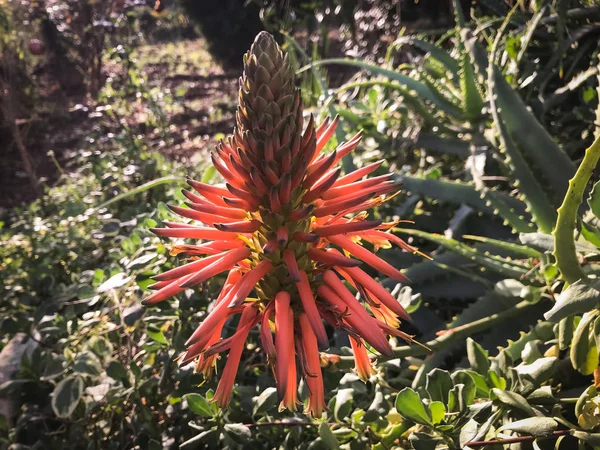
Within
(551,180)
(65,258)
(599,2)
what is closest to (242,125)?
(551,180)

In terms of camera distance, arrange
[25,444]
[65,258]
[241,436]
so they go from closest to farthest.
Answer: [241,436]
[25,444]
[65,258]

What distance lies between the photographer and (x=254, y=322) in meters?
0.70

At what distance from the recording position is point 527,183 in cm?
123

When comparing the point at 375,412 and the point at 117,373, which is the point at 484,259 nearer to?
the point at 375,412

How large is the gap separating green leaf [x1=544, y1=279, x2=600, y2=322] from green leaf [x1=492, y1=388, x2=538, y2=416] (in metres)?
0.13

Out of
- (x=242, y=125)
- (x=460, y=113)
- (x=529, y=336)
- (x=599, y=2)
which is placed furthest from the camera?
(x=460, y=113)

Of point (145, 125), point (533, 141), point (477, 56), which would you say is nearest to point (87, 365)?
point (533, 141)

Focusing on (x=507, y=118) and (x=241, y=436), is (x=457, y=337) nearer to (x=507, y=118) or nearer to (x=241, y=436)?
(x=241, y=436)

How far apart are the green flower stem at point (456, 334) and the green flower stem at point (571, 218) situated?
0.65 ft

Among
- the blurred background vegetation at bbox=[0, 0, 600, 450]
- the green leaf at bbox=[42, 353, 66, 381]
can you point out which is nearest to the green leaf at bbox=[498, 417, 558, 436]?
the blurred background vegetation at bbox=[0, 0, 600, 450]

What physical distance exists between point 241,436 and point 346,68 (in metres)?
4.98

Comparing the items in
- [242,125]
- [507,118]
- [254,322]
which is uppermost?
[242,125]

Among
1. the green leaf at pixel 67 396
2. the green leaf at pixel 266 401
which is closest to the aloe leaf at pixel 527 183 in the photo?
the green leaf at pixel 266 401

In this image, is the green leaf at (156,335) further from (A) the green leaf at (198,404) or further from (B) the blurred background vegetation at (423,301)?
(A) the green leaf at (198,404)
